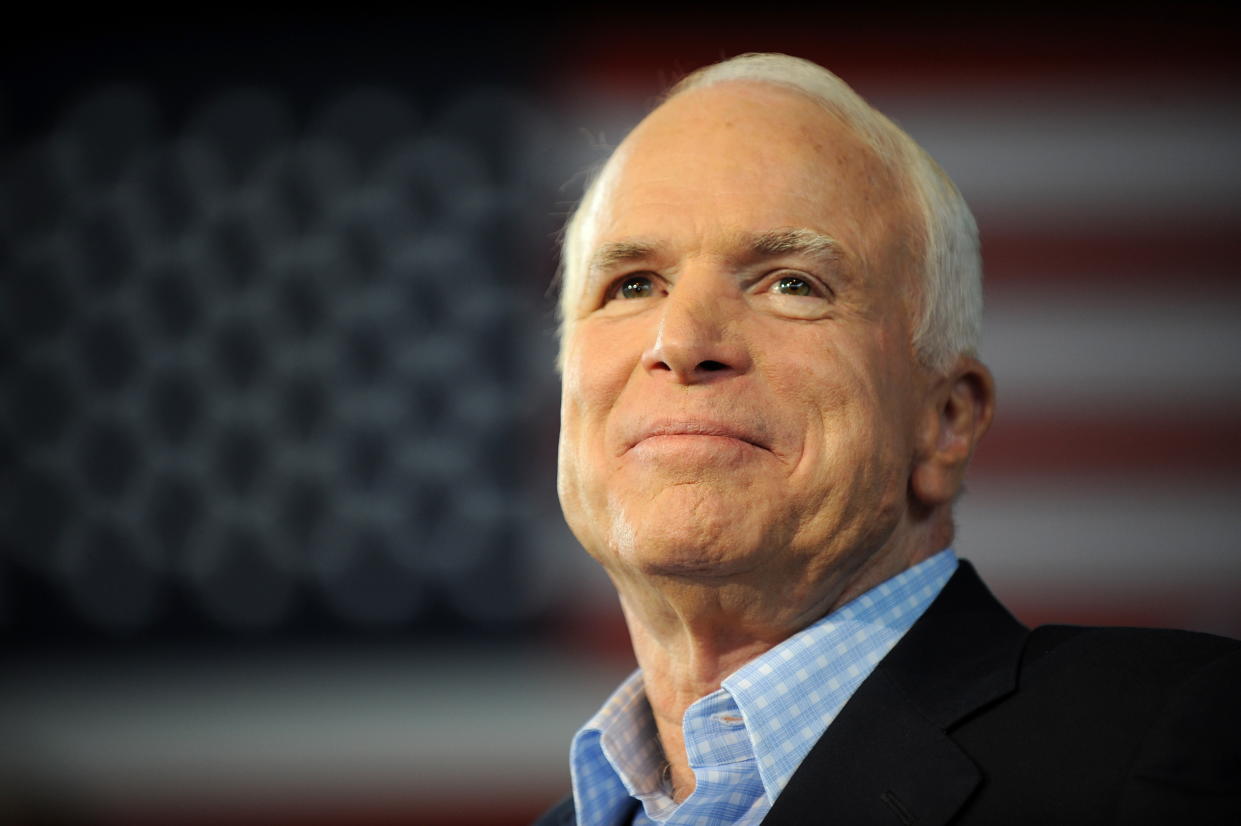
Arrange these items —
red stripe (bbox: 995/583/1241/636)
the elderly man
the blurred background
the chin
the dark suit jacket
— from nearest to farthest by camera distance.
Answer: the dark suit jacket → the elderly man → the chin → red stripe (bbox: 995/583/1241/636) → the blurred background

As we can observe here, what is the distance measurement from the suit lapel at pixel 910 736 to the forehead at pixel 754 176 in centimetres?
47

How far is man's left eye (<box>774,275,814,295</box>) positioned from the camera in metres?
1.42

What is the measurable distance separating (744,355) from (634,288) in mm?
228

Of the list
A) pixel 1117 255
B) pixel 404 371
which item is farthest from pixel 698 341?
pixel 404 371

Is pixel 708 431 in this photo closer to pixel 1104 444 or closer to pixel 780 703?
pixel 780 703

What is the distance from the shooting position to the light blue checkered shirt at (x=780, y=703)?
1.31 metres

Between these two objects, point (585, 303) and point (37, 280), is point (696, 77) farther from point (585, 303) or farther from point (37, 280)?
point (37, 280)

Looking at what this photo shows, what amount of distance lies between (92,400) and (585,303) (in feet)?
8.38

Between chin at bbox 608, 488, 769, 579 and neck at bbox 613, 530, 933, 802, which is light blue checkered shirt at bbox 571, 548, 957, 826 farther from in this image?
chin at bbox 608, 488, 769, 579

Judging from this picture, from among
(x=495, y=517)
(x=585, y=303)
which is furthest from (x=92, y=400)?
(x=585, y=303)

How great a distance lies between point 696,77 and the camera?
163 cm

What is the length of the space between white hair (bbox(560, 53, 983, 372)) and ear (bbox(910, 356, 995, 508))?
3 cm

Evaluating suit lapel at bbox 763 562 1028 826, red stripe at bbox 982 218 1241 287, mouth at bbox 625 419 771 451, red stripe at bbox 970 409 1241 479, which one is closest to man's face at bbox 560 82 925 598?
mouth at bbox 625 419 771 451

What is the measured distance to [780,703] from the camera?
1320 millimetres
